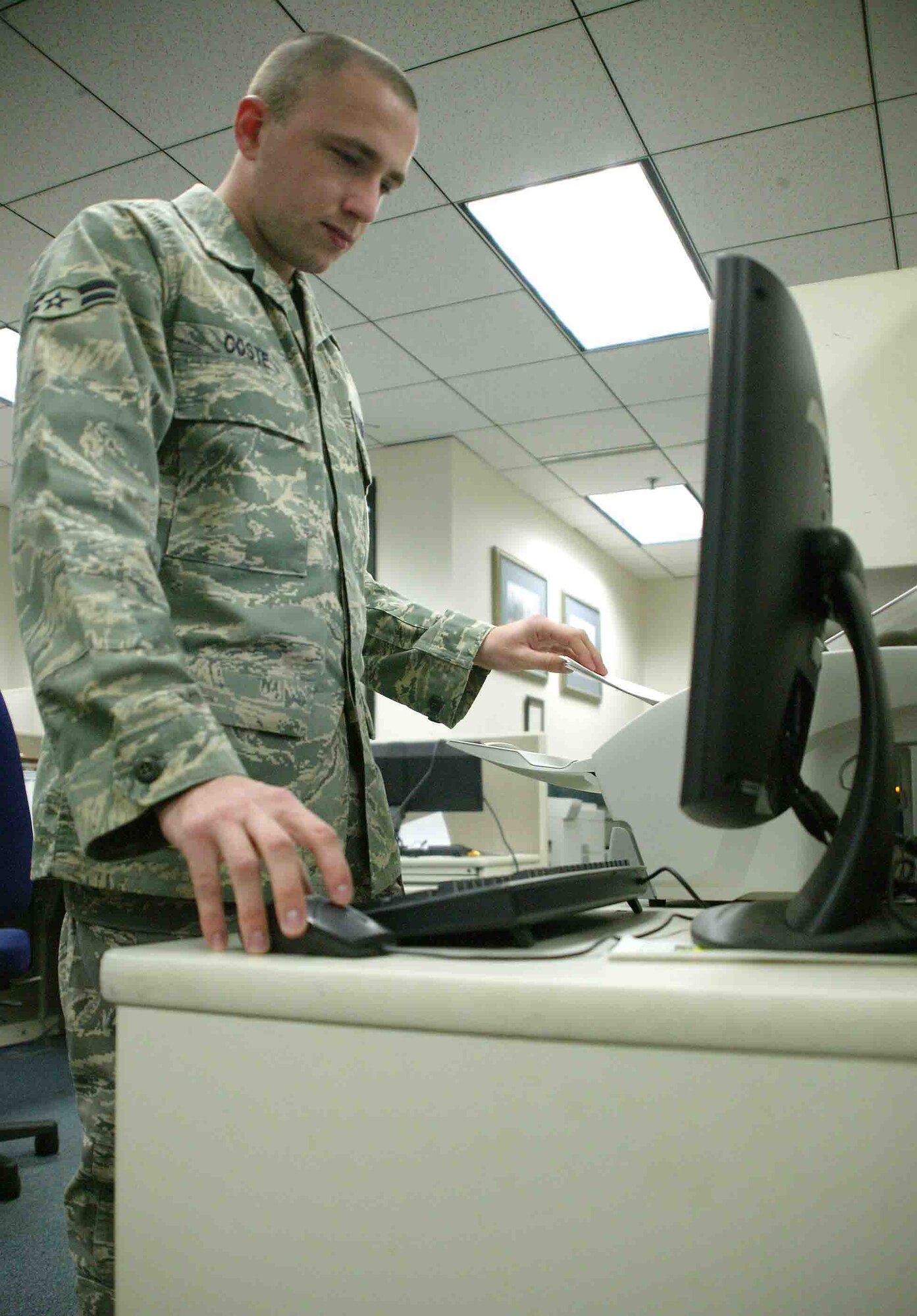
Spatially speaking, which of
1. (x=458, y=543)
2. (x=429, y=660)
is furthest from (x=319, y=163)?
(x=458, y=543)

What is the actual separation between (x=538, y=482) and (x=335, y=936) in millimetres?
4953

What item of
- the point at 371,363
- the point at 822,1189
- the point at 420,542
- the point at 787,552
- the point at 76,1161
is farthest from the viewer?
the point at 420,542

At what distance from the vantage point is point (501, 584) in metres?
4.98

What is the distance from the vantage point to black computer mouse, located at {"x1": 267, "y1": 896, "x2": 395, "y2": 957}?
47 centimetres

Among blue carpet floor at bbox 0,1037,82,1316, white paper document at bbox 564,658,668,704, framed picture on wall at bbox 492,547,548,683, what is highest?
framed picture on wall at bbox 492,547,548,683

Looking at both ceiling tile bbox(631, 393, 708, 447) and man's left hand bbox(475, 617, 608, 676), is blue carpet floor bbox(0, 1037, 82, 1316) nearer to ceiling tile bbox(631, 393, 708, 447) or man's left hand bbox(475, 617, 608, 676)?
man's left hand bbox(475, 617, 608, 676)

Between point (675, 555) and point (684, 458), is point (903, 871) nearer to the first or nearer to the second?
point (684, 458)

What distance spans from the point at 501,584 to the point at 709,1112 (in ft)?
15.2

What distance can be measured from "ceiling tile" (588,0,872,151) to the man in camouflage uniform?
1.65 meters

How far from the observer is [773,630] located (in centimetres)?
49

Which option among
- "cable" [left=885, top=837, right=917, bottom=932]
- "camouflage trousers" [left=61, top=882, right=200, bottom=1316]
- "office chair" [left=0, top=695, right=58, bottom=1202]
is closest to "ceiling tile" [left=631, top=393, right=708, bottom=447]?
"office chair" [left=0, top=695, right=58, bottom=1202]

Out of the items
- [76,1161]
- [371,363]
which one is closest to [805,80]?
[371,363]

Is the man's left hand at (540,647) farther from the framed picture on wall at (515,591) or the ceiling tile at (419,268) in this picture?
the framed picture on wall at (515,591)

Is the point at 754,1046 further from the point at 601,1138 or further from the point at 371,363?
the point at 371,363
